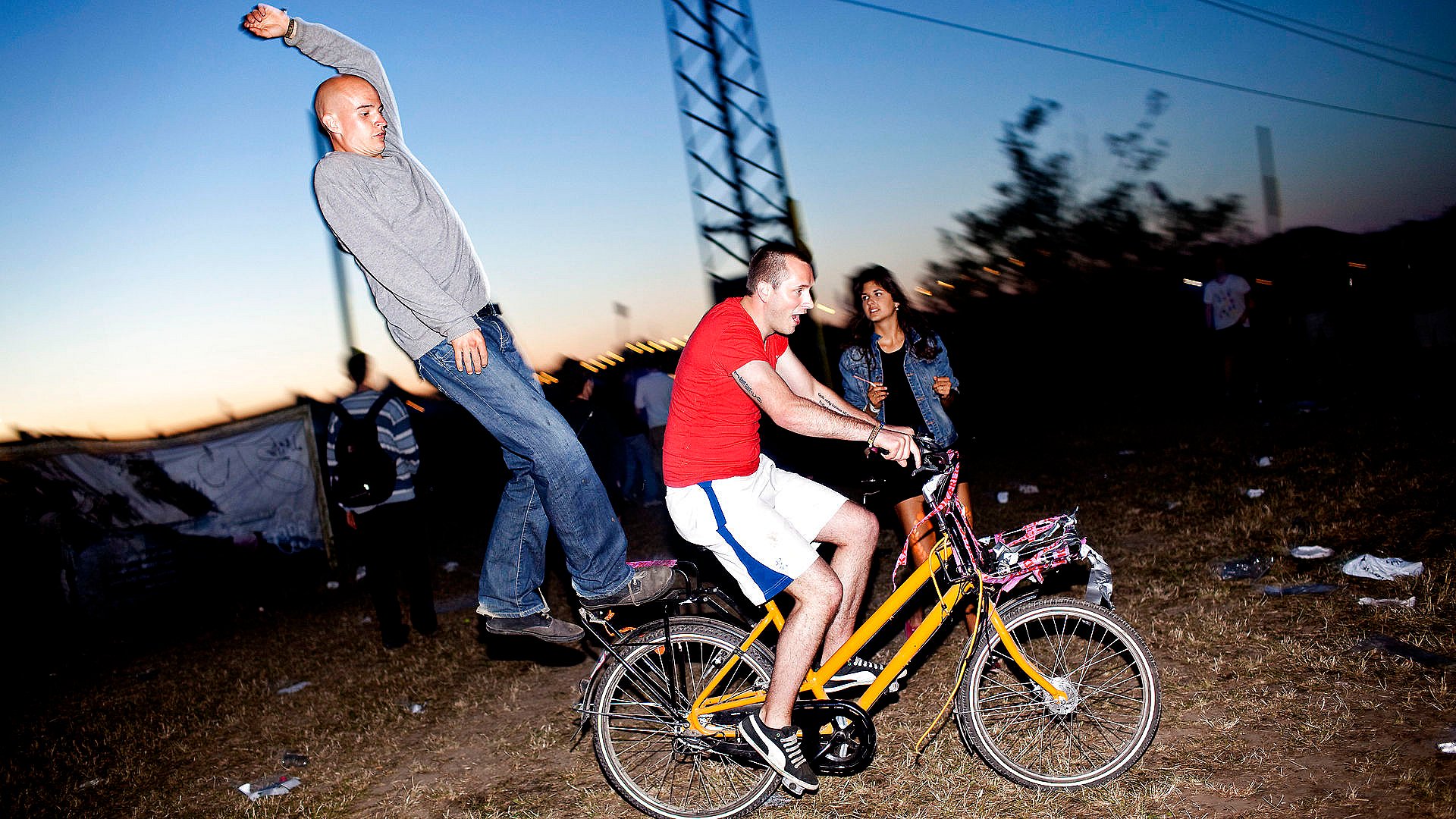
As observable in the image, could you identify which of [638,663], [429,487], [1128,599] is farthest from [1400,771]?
[429,487]

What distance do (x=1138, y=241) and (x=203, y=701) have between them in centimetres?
2506

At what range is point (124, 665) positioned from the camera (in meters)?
8.13

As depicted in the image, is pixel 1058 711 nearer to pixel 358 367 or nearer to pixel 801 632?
pixel 801 632

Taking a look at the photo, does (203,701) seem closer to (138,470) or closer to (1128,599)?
(138,470)

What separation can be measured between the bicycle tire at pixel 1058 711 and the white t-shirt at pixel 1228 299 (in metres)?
10.2

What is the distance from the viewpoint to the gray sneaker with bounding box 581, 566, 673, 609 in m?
3.76

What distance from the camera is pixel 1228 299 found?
12547 mm

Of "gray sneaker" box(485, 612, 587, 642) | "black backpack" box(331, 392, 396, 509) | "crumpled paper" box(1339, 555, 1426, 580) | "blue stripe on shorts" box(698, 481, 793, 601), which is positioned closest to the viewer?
"blue stripe on shorts" box(698, 481, 793, 601)

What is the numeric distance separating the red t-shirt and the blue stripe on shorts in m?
0.14

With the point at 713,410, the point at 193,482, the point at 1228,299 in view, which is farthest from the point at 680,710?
the point at 1228,299

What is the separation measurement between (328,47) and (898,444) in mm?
2814

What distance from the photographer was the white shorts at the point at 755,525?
3564mm

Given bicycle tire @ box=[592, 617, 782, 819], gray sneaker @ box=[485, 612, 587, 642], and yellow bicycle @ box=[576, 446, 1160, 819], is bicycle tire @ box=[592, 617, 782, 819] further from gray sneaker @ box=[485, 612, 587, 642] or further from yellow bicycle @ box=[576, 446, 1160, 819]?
gray sneaker @ box=[485, 612, 587, 642]

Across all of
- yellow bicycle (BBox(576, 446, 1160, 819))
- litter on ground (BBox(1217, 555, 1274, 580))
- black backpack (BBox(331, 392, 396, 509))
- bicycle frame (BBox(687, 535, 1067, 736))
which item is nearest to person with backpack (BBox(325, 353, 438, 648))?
black backpack (BBox(331, 392, 396, 509))
